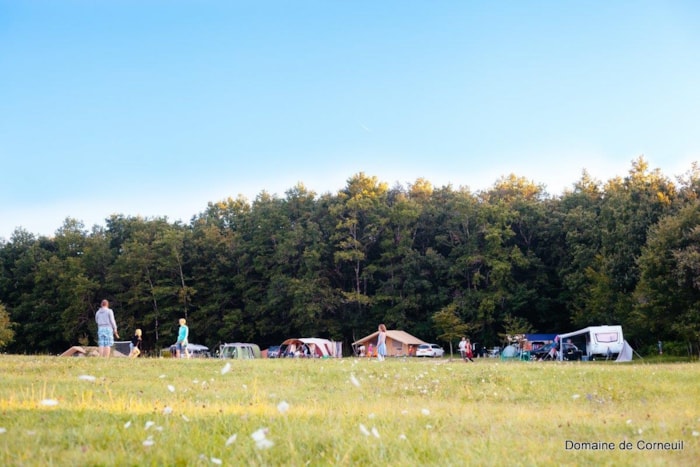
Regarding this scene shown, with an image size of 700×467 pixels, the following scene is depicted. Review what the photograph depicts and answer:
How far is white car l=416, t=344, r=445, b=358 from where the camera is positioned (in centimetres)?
6056

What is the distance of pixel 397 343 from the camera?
2448 inches

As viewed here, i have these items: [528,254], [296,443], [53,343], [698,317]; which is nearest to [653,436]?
[296,443]

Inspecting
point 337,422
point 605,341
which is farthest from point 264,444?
point 605,341

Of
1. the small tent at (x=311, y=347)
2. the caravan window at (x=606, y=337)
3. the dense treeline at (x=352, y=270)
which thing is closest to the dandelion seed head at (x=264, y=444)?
the caravan window at (x=606, y=337)

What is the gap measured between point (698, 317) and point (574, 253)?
23.1 meters

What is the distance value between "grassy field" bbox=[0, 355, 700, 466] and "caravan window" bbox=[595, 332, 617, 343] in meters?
34.7

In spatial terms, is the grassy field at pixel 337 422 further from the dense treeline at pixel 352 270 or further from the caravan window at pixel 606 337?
the dense treeline at pixel 352 270

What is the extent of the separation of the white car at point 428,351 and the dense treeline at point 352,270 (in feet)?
7.85

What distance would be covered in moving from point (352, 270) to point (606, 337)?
31.0m

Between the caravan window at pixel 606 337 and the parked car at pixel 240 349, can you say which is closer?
the caravan window at pixel 606 337

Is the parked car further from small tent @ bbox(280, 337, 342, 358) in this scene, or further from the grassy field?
the grassy field

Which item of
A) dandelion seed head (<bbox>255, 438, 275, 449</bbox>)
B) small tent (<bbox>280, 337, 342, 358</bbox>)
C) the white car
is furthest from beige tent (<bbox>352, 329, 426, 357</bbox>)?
dandelion seed head (<bbox>255, 438, 275, 449</bbox>)

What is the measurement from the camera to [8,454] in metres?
6.02

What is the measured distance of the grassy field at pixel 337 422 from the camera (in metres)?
6.38
